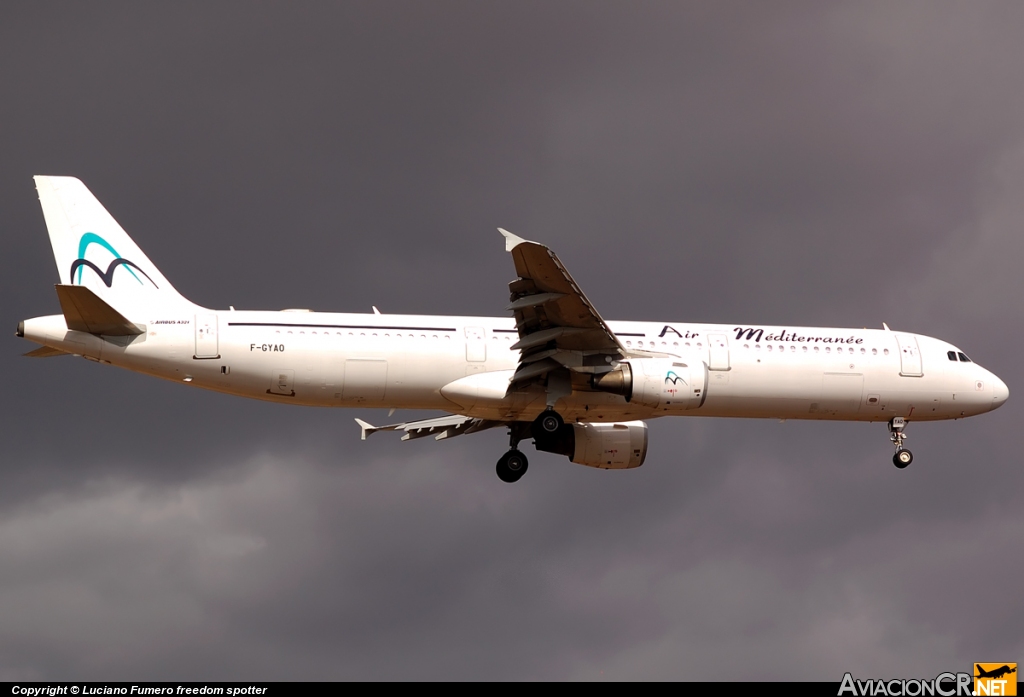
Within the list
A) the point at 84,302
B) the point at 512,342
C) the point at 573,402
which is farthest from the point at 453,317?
the point at 84,302

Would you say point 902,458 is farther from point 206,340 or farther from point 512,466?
point 206,340

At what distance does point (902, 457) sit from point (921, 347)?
3.27m

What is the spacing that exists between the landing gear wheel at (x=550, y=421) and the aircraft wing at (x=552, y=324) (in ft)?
3.28

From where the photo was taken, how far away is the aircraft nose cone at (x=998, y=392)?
4041cm

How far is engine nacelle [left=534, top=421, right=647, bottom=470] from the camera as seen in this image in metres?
40.1

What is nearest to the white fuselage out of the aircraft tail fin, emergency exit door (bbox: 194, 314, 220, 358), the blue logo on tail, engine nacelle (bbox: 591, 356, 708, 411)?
emergency exit door (bbox: 194, 314, 220, 358)

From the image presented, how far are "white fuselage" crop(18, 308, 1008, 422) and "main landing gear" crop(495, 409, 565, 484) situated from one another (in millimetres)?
483

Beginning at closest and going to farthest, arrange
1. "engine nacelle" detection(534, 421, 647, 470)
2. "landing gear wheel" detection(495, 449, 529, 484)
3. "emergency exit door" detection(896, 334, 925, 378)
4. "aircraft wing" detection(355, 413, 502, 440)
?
"landing gear wheel" detection(495, 449, 529, 484) < "emergency exit door" detection(896, 334, 925, 378) < "engine nacelle" detection(534, 421, 647, 470) < "aircraft wing" detection(355, 413, 502, 440)

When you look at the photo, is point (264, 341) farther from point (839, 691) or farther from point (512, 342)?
point (839, 691)

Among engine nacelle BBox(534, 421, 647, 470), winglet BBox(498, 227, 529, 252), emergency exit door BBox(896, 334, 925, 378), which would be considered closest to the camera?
winglet BBox(498, 227, 529, 252)

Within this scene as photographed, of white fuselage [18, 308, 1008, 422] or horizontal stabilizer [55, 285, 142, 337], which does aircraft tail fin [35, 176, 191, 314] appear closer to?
white fuselage [18, 308, 1008, 422]

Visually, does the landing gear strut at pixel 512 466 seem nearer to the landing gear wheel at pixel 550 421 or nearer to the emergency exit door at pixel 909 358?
the landing gear wheel at pixel 550 421

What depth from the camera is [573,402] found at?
36281 mm

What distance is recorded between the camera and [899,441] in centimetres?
3944
